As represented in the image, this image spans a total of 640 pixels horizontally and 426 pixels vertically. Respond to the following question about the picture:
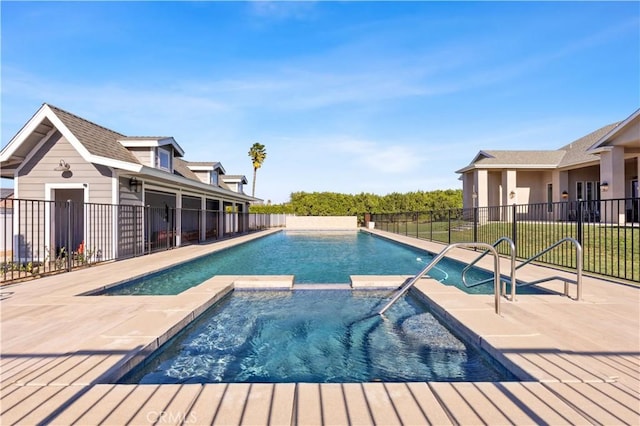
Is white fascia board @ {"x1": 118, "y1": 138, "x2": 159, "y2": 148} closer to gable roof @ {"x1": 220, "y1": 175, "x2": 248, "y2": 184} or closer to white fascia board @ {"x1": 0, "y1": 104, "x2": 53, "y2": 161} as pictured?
white fascia board @ {"x1": 0, "y1": 104, "x2": 53, "y2": 161}

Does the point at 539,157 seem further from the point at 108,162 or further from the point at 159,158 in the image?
the point at 108,162

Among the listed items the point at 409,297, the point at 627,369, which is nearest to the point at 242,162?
the point at 409,297

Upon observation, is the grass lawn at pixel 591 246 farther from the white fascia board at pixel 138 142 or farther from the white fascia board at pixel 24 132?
the white fascia board at pixel 24 132

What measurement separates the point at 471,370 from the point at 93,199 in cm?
1098

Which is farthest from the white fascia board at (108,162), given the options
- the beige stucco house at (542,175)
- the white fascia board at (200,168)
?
the beige stucco house at (542,175)

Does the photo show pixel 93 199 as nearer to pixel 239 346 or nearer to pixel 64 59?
pixel 64 59

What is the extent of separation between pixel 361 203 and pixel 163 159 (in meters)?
23.6

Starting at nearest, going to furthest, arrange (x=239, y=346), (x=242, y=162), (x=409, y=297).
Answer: (x=239, y=346), (x=409, y=297), (x=242, y=162)

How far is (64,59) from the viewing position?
470 inches

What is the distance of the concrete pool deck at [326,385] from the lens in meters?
2.00

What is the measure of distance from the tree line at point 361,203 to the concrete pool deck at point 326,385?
29.0 m

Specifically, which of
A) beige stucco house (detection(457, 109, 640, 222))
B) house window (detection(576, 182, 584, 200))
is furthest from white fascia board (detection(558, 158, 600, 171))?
house window (detection(576, 182, 584, 200))

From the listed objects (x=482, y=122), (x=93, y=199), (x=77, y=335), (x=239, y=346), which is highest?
(x=482, y=122)

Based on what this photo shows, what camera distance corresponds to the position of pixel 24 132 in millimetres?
9445
